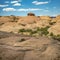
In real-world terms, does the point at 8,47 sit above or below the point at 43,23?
above

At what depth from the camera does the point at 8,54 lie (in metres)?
6.63

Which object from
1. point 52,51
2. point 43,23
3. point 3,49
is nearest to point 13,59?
point 3,49

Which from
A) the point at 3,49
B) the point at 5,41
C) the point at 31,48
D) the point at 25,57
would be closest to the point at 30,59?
the point at 25,57

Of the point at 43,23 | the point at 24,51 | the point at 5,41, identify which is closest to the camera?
the point at 24,51

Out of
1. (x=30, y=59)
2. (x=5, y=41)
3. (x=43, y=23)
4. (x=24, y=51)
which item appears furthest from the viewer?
(x=43, y=23)

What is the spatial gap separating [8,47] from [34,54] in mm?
1191

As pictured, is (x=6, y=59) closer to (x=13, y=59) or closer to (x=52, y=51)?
(x=13, y=59)

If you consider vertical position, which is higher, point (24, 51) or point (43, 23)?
point (24, 51)

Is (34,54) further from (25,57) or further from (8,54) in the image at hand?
(8,54)

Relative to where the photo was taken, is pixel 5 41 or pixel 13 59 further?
pixel 5 41

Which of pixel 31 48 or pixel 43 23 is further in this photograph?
pixel 43 23

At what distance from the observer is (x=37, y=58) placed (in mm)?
6473

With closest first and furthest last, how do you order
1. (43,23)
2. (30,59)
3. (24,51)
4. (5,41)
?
1. (30,59)
2. (24,51)
3. (5,41)
4. (43,23)

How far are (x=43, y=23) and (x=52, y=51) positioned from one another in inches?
1525
